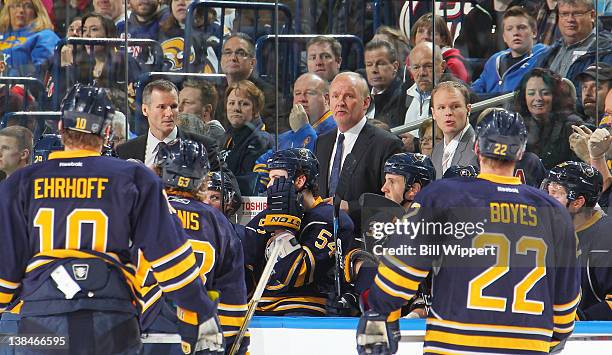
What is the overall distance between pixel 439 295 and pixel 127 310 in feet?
3.02

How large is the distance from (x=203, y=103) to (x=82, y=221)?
215 cm

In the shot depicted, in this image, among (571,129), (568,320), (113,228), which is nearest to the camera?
(113,228)

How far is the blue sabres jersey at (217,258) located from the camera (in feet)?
12.6

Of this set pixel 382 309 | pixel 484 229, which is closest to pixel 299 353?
pixel 382 309

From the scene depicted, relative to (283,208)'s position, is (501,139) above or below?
above

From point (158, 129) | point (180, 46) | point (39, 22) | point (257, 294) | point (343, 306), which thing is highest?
point (39, 22)

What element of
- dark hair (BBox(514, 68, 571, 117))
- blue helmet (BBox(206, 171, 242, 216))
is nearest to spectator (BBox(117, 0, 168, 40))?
blue helmet (BBox(206, 171, 242, 216))

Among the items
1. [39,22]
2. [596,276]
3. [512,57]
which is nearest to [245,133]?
[39,22]

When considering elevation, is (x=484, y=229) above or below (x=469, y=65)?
below

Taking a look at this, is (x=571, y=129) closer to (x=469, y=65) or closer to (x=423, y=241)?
(x=469, y=65)

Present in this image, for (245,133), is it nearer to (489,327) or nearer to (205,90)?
(205,90)

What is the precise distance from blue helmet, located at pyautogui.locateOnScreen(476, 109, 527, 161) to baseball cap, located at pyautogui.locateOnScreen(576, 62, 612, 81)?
6.20ft

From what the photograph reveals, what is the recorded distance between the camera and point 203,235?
3844 millimetres

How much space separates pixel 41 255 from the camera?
132 inches
